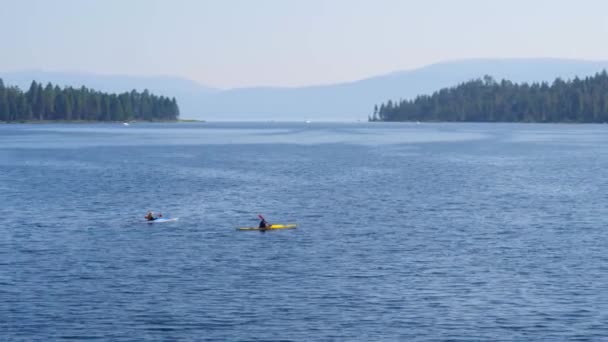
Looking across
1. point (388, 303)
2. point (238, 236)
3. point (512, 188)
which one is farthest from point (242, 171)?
point (388, 303)

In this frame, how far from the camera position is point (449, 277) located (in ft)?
166

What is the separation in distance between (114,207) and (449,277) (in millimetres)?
43012

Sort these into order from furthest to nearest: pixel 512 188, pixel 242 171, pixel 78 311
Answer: pixel 242 171 → pixel 512 188 → pixel 78 311

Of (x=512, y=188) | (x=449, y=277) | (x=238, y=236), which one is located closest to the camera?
(x=449, y=277)

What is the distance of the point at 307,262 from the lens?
182ft

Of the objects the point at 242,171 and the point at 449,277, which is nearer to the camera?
the point at 449,277

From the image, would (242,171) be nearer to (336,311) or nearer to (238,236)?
(238,236)

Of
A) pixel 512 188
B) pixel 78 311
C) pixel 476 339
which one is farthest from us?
pixel 512 188

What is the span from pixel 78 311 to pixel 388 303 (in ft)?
46.0

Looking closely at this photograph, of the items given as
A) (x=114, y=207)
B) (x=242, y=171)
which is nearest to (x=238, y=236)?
(x=114, y=207)

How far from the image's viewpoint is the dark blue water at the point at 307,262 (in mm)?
41375

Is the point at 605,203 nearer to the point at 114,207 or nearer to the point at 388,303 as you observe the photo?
the point at 114,207

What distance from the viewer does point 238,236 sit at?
6669 centimetres

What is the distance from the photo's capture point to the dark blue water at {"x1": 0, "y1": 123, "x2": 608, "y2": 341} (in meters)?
41.4
